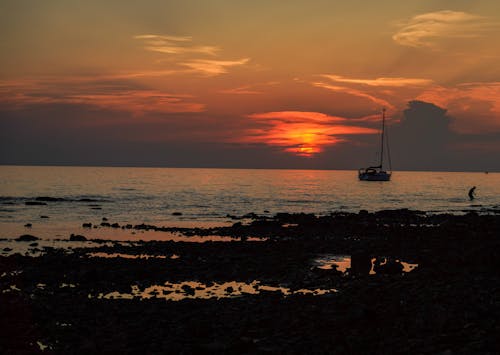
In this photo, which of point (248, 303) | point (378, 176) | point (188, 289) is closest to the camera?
point (248, 303)

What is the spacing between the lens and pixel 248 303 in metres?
17.3

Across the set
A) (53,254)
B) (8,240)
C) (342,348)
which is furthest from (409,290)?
(8,240)

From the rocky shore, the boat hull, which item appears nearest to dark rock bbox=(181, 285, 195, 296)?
the rocky shore

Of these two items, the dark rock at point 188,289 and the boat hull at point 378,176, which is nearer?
the dark rock at point 188,289

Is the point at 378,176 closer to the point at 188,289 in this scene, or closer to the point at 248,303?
the point at 188,289

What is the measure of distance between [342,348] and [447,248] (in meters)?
20.5

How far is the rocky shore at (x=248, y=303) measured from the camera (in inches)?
496

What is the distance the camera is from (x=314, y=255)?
29844 mm

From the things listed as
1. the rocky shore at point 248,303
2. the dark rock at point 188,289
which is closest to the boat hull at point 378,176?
the rocky shore at point 248,303

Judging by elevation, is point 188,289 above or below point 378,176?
below

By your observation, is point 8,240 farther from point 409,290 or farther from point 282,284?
point 409,290

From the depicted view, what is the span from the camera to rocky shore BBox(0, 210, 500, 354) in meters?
12.6

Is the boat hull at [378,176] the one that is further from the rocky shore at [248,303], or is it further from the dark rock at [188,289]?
the dark rock at [188,289]

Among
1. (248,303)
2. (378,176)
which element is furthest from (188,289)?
(378,176)
